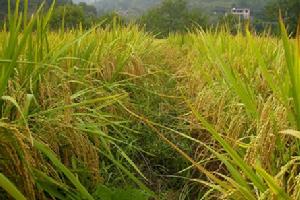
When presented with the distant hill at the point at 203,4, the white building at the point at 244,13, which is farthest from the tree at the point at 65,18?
the distant hill at the point at 203,4

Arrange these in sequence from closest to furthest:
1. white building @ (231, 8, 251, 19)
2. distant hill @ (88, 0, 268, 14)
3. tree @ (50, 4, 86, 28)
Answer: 1. white building @ (231, 8, 251, 19)
2. tree @ (50, 4, 86, 28)
3. distant hill @ (88, 0, 268, 14)

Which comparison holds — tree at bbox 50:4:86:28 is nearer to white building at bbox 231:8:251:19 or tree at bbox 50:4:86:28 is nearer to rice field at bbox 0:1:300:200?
white building at bbox 231:8:251:19

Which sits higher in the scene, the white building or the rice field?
the white building

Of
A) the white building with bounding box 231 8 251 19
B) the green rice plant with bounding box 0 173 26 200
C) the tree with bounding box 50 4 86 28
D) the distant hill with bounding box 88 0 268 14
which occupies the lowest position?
the distant hill with bounding box 88 0 268 14

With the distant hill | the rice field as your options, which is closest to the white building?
the rice field

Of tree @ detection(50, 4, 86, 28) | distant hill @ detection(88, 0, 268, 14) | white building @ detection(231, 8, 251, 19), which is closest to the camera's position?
white building @ detection(231, 8, 251, 19)

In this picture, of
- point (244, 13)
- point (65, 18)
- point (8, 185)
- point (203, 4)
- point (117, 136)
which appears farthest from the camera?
point (203, 4)

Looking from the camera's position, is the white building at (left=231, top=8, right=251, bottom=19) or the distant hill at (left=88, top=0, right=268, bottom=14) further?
the distant hill at (left=88, top=0, right=268, bottom=14)

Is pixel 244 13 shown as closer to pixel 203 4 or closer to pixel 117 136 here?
pixel 117 136

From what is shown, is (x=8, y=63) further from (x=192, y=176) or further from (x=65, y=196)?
(x=192, y=176)

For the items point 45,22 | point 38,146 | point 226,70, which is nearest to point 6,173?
point 38,146

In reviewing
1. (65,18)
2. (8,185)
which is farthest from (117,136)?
(65,18)

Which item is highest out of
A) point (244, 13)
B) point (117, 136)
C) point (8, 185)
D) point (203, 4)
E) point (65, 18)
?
point (244, 13)

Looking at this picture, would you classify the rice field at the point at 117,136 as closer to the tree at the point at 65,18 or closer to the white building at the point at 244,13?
the white building at the point at 244,13
